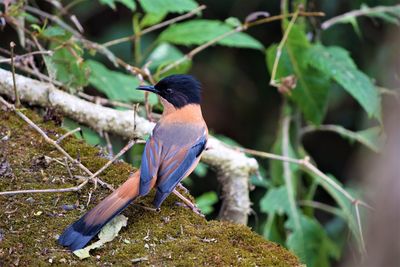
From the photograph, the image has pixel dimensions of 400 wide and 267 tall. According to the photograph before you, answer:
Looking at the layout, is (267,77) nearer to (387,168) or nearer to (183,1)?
(183,1)

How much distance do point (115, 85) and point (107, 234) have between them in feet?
7.38

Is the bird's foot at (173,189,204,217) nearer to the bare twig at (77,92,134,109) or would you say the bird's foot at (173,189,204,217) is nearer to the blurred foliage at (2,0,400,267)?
the blurred foliage at (2,0,400,267)

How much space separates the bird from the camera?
3549 millimetres

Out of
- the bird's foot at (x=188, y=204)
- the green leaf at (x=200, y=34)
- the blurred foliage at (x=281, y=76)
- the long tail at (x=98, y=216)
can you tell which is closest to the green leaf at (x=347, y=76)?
the blurred foliage at (x=281, y=76)

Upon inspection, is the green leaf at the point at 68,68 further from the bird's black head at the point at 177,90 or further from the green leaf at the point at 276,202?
the green leaf at the point at 276,202

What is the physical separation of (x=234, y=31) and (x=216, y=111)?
4101 millimetres

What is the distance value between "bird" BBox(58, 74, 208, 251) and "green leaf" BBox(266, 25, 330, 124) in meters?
1.24

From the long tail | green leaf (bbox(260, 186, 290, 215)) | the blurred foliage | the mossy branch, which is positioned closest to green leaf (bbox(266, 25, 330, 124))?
the blurred foliage

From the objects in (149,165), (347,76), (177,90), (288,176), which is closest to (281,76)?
(347,76)

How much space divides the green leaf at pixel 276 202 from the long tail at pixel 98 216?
2.47 meters

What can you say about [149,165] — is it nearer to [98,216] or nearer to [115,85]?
[98,216]

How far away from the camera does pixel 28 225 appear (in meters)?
3.57

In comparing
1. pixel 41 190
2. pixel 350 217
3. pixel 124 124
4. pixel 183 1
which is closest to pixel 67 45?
pixel 124 124

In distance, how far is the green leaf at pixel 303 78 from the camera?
5.97m
